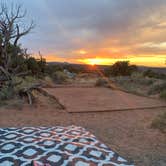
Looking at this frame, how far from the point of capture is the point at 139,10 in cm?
873

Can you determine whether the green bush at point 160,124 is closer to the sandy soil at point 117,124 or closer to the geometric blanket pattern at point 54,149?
the sandy soil at point 117,124

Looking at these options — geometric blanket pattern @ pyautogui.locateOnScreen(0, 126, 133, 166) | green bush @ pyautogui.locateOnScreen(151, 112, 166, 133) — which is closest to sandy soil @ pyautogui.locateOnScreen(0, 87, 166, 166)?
green bush @ pyautogui.locateOnScreen(151, 112, 166, 133)

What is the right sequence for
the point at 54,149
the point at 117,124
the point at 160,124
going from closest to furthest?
the point at 54,149, the point at 160,124, the point at 117,124

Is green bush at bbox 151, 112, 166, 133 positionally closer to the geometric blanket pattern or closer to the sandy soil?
the sandy soil

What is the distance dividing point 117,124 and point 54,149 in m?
2.37

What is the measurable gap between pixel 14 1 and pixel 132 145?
24.8ft

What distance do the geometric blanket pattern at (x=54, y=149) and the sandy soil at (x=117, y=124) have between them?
40 cm

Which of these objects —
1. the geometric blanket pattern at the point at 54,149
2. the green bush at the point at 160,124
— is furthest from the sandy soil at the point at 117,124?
the geometric blanket pattern at the point at 54,149

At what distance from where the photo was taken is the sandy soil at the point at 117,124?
12.3 feet

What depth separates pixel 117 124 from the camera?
18.1 feet

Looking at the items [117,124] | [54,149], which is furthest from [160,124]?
[54,149]

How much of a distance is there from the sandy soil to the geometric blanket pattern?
40cm

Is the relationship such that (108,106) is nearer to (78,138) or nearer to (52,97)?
(52,97)

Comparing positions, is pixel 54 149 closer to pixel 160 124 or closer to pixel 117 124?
pixel 117 124
